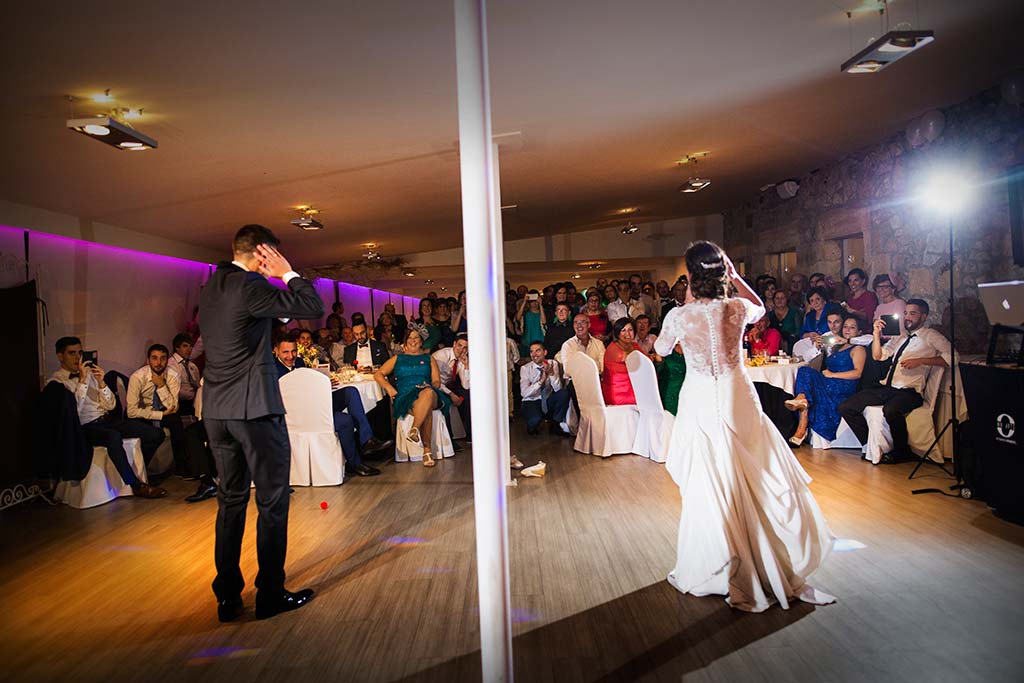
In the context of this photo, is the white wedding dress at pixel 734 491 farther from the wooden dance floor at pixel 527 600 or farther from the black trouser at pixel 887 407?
the black trouser at pixel 887 407

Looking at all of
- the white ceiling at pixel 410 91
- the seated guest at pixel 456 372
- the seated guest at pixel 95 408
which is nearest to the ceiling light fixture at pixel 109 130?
the white ceiling at pixel 410 91

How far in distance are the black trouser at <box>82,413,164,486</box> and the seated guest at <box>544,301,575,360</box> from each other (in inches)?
172

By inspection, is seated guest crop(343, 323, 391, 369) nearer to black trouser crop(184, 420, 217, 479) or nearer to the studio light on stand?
black trouser crop(184, 420, 217, 479)

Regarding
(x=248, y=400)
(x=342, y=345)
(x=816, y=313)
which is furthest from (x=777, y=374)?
(x=342, y=345)

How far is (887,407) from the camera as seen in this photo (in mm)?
5406

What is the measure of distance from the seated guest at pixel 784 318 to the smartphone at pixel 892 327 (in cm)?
137

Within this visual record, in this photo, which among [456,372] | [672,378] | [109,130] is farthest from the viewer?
[456,372]

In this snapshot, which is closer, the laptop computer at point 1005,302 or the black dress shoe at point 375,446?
the laptop computer at point 1005,302

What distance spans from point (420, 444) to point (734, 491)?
382 cm

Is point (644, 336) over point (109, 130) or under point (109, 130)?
under

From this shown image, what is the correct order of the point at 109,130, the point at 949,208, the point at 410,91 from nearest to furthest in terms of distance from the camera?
the point at 109,130
the point at 410,91
the point at 949,208

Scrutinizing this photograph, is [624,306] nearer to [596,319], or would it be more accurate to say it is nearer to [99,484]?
[596,319]

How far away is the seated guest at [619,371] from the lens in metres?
6.18

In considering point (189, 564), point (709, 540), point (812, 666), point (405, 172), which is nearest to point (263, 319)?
point (189, 564)
